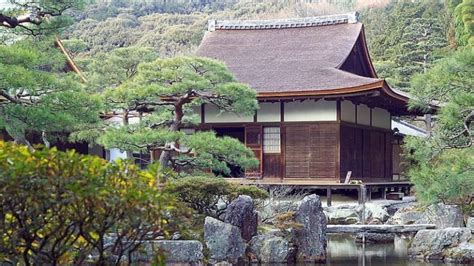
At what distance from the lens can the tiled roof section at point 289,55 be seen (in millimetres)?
19234

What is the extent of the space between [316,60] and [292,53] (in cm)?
126

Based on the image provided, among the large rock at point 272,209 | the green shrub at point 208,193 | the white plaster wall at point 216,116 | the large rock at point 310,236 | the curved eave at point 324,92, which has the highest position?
the curved eave at point 324,92

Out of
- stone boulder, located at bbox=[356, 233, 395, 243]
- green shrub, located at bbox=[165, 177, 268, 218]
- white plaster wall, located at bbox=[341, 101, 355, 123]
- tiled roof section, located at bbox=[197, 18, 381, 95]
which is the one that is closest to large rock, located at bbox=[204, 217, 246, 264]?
green shrub, located at bbox=[165, 177, 268, 218]

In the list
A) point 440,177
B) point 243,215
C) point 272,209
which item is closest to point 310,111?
point 272,209

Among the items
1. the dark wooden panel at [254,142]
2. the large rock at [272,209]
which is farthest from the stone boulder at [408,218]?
the dark wooden panel at [254,142]

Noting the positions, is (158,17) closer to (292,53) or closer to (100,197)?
(292,53)

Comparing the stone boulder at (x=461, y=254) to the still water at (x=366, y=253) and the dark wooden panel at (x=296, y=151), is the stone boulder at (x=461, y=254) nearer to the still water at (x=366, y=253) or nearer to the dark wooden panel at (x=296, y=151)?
the still water at (x=366, y=253)

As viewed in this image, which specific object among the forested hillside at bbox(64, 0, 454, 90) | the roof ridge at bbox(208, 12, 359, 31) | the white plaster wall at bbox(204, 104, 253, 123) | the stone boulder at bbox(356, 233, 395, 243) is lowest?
the stone boulder at bbox(356, 233, 395, 243)

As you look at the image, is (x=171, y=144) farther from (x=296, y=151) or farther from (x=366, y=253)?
(x=296, y=151)

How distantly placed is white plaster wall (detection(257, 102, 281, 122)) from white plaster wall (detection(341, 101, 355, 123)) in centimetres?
176

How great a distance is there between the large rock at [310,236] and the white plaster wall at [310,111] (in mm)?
7354

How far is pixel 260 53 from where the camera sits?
884 inches

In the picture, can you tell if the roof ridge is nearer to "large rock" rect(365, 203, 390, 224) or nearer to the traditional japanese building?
the traditional japanese building

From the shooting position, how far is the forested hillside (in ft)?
129
